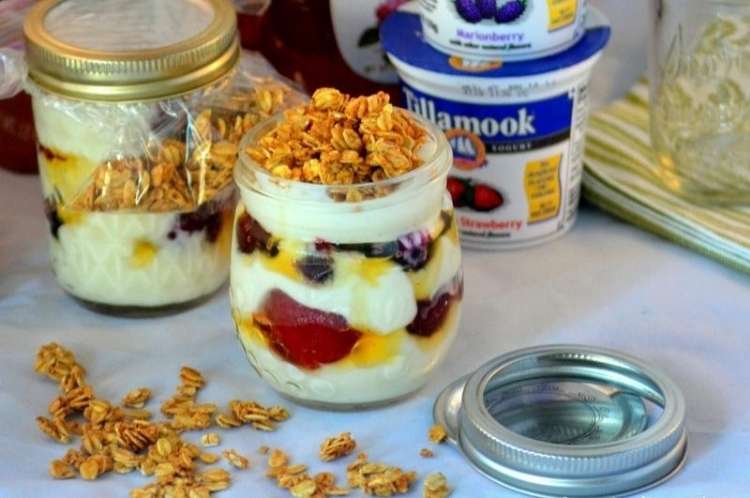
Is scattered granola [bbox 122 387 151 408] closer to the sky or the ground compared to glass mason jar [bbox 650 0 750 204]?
closer to the ground

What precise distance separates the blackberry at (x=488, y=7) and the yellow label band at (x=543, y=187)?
92mm

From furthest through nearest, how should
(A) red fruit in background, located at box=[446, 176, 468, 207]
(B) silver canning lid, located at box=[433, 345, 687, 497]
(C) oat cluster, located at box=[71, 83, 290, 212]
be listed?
(A) red fruit in background, located at box=[446, 176, 468, 207], (C) oat cluster, located at box=[71, 83, 290, 212], (B) silver canning lid, located at box=[433, 345, 687, 497]

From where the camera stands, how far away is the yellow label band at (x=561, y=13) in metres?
0.77

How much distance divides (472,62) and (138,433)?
286 millimetres

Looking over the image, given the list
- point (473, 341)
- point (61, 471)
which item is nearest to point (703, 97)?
point (473, 341)

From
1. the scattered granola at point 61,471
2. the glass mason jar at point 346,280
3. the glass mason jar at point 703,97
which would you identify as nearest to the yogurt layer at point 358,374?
the glass mason jar at point 346,280

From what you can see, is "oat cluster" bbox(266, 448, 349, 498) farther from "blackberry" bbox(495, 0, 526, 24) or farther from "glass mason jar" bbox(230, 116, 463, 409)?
"blackberry" bbox(495, 0, 526, 24)

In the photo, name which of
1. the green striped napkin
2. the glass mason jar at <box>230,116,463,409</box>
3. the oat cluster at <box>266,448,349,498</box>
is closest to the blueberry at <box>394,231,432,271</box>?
the glass mason jar at <box>230,116,463,409</box>

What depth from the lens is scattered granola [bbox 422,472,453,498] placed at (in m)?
0.62

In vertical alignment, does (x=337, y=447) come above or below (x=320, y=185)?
below

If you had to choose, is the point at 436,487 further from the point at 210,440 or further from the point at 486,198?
the point at 486,198

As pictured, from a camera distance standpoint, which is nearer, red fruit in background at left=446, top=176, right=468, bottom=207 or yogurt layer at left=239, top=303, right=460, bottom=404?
yogurt layer at left=239, top=303, right=460, bottom=404

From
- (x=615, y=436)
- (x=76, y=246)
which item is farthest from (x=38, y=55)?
(x=615, y=436)

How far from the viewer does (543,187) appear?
814 millimetres
